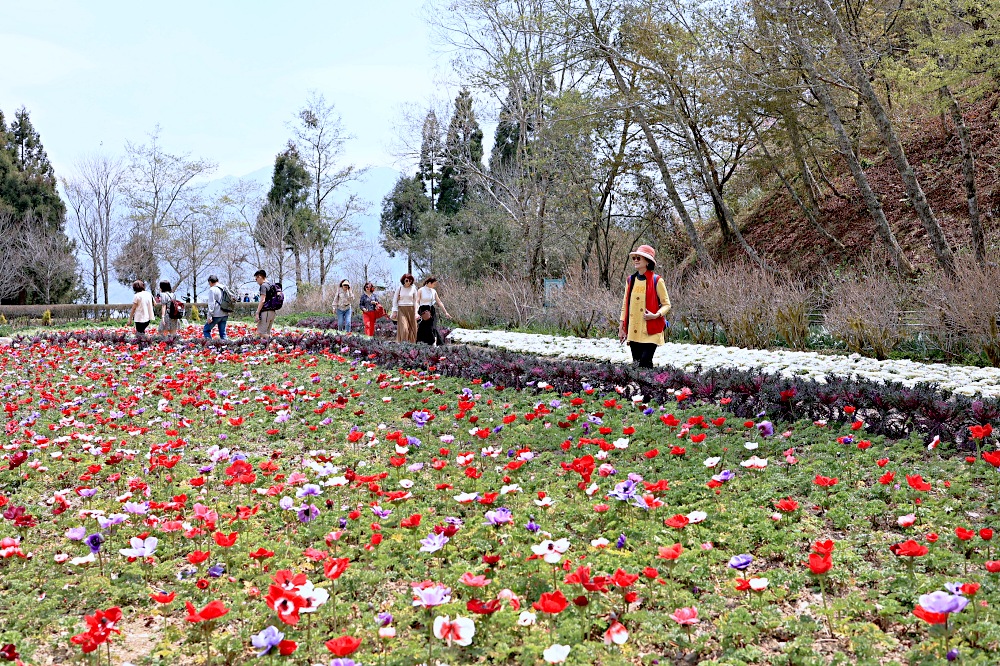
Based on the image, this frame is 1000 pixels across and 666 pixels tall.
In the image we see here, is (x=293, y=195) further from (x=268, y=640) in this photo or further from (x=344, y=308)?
(x=268, y=640)

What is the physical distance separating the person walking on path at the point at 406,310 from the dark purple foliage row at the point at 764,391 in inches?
125

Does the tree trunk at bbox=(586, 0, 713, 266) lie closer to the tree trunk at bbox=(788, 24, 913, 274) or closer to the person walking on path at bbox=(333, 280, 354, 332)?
the tree trunk at bbox=(788, 24, 913, 274)

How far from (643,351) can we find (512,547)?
4.25 metres

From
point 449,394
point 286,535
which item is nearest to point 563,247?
point 449,394

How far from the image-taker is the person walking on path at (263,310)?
473 inches

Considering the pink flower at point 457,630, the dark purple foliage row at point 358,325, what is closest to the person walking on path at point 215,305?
the dark purple foliage row at point 358,325

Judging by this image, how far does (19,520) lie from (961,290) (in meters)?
9.72

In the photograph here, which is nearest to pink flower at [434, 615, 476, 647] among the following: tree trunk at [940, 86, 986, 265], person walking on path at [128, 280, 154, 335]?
tree trunk at [940, 86, 986, 265]

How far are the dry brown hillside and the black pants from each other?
9525mm

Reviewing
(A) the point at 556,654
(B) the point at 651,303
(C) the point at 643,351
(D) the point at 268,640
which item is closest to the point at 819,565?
(A) the point at 556,654

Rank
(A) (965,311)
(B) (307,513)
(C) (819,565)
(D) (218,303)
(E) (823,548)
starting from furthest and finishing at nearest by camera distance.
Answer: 1. (D) (218,303)
2. (A) (965,311)
3. (B) (307,513)
4. (E) (823,548)
5. (C) (819,565)

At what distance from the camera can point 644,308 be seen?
22.1ft

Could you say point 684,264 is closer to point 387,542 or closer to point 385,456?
point 385,456

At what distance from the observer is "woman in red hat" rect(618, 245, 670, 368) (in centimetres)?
663
